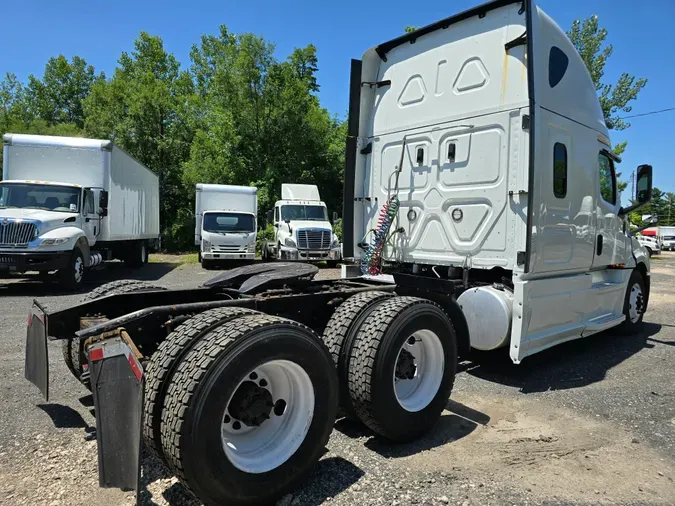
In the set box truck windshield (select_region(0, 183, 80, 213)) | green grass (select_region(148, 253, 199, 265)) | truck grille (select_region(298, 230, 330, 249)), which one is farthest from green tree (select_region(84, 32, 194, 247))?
box truck windshield (select_region(0, 183, 80, 213))

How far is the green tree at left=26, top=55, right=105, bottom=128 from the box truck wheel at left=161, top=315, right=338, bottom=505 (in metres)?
51.2

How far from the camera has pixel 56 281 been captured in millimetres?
11461

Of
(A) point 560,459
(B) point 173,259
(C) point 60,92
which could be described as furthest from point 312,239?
(C) point 60,92

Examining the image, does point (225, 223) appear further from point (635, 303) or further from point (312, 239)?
point (635, 303)

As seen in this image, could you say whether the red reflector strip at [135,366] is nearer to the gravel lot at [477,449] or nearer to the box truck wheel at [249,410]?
the box truck wheel at [249,410]

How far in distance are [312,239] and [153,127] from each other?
61.7ft

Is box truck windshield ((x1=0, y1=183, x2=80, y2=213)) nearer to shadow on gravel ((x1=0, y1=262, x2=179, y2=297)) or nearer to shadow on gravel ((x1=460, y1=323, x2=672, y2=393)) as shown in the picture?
shadow on gravel ((x1=0, y1=262, x2=179, y2=297))

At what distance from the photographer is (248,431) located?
282 centimetres

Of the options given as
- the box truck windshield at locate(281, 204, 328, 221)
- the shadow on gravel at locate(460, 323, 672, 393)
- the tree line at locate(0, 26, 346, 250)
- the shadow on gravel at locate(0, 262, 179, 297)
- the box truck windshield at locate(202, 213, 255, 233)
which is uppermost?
the tree line at locate(0, 26, 346, 250)

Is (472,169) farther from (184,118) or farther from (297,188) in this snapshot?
(184,118)

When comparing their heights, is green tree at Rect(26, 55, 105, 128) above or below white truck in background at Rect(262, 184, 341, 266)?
above

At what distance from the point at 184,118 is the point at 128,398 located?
1253 inches

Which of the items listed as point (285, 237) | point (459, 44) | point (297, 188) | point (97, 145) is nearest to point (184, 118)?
point (297, 188)

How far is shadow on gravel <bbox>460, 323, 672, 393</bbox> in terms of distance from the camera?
16.8ft
